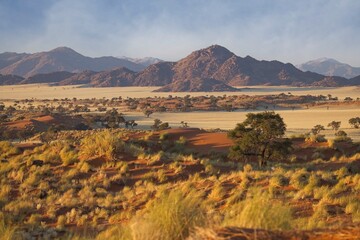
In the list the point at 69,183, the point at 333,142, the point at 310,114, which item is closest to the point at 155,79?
the point at 310,114

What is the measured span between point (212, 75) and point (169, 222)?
553 feet

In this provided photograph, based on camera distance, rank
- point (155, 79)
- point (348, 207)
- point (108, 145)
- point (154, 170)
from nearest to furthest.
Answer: point (348, 207) → point (154, 170) → point (108, 145) → point (155, 79)

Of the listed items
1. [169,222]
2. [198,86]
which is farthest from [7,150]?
[198,86]

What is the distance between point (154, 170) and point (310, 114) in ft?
170

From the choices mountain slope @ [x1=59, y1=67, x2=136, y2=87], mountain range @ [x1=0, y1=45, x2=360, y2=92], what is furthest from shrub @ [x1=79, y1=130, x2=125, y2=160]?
mountain slope @ [x1=59, y1=67, x2=136, y2=87]

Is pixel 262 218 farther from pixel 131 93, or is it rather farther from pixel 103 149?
pixel 131 93

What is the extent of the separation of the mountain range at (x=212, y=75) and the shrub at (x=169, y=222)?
149 metres

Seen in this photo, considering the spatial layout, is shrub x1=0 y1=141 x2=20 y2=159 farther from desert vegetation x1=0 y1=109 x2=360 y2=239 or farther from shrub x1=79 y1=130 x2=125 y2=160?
shrub x1=79 y1=130 x2=125 y2=160

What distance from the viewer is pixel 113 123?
49406 mm

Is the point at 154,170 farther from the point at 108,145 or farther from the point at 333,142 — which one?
the point at 333,142

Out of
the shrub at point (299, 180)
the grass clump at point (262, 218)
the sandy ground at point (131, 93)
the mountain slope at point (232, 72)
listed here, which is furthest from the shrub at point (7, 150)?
the mountain slope at point (232, 72)

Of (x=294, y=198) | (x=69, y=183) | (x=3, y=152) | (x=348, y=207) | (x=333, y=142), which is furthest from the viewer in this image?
(x=333, y=142)

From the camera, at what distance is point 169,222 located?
599 centimetres

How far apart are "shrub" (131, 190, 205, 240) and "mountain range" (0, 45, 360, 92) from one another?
490 feet
